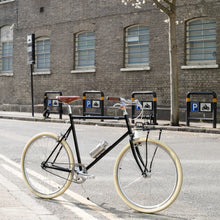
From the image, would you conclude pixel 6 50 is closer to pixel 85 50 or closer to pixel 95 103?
pixel 85 50

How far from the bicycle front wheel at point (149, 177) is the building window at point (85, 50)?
1639 centimetres

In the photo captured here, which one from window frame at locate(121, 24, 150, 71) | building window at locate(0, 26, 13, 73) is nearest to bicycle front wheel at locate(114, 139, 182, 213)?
window frame at locate(121, 24, 150, 71)

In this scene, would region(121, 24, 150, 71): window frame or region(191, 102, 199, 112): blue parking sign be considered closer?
region(191, 102, 199, 112): blue parking sign

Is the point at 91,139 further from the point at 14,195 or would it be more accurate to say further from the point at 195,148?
the point at 14,195

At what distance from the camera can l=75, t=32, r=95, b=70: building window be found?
20859 millimetres

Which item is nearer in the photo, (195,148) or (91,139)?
(195,148)

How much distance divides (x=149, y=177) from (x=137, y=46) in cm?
1511

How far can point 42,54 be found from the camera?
76.4 feet

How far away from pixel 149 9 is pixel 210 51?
3.34 m

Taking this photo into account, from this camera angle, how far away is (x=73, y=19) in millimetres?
21312

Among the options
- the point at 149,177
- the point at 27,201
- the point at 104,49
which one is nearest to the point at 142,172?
the point at 149,177

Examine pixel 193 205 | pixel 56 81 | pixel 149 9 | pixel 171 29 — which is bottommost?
pixel 193 205

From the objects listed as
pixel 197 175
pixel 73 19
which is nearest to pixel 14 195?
pixel 197 175

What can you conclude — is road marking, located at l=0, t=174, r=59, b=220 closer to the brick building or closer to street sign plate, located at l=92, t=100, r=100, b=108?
street sign plate, located at l=92, t=100, r=100, b=108
